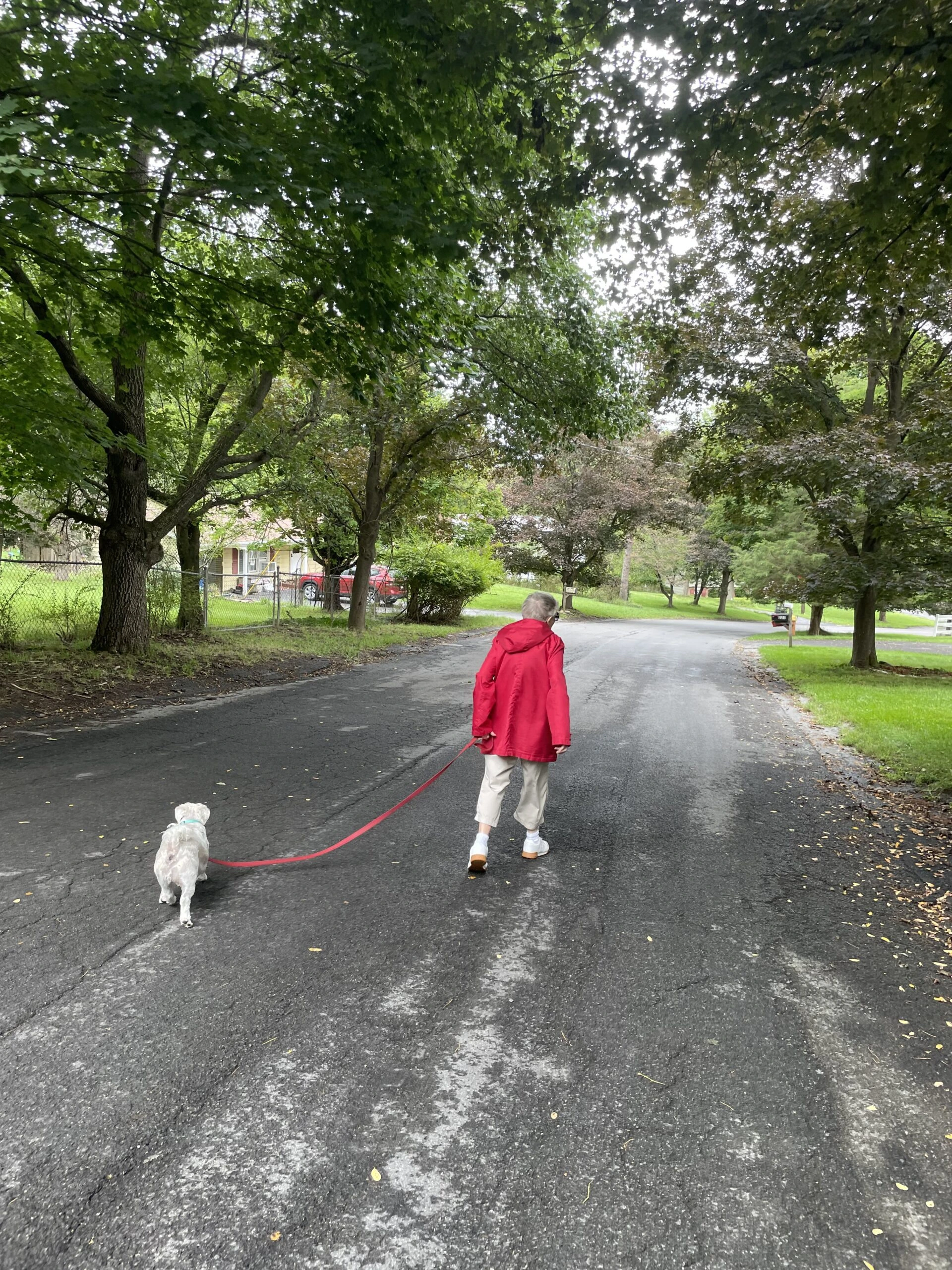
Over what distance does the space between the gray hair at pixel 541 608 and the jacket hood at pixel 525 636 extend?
0.03 meters

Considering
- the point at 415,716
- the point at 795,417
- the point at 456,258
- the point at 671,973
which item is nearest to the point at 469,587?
the point at 795,417

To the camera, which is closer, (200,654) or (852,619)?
(200,654)

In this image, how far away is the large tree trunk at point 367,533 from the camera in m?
18.6

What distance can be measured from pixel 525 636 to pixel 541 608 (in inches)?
9.9

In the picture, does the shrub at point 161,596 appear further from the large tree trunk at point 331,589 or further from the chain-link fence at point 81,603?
the large tree trunk at point 331,589

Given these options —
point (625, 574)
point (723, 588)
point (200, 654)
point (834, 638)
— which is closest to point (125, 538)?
point (200, 654)

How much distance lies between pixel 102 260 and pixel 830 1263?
31.8 ft

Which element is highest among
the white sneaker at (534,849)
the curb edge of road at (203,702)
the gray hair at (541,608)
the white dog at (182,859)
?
the gray hair at (541,608)

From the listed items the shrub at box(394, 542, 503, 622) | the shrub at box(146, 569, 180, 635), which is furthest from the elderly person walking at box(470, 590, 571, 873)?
the shrub at box(394, 542, 503, 622)

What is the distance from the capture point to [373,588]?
2548cm

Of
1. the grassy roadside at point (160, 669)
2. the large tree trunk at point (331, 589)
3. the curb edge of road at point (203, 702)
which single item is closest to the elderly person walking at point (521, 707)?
the curb edge of road at point (203, 702)

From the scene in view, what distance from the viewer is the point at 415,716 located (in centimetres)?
933

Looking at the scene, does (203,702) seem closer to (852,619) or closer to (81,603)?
(81,603)

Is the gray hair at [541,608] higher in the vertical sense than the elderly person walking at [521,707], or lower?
higher
